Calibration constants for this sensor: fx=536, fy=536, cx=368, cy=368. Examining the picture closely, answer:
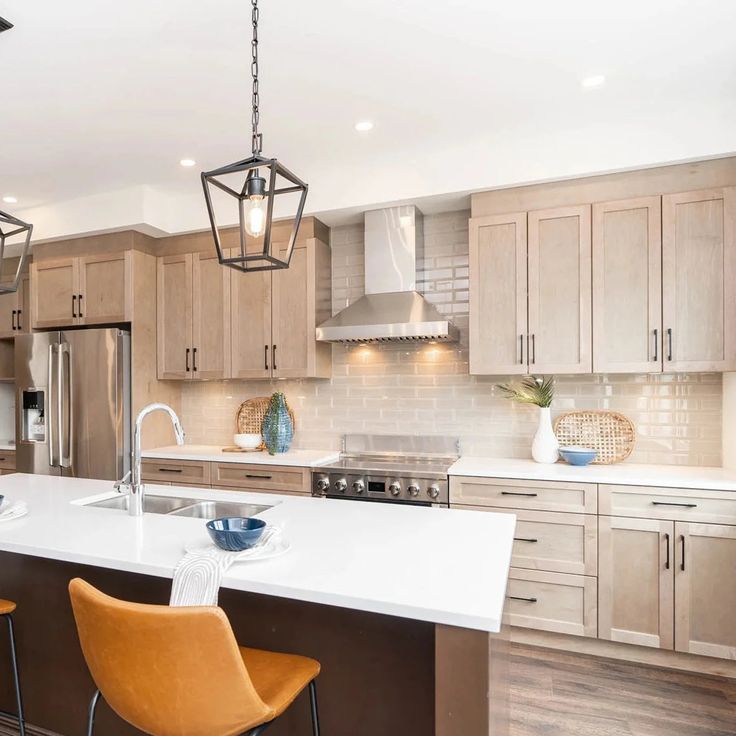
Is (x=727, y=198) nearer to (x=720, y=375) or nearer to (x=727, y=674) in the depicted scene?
(x=720, y=375)

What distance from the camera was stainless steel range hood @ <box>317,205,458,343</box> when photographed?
11.1ft

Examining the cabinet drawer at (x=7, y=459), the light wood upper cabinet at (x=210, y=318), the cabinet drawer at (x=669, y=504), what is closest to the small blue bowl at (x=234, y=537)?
the cabinet drawer at (x=669, y=504)

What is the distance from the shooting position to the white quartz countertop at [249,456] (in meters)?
3.40

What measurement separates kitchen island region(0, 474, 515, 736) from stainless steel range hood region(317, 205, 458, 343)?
147cm

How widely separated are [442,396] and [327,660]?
7.41 feet

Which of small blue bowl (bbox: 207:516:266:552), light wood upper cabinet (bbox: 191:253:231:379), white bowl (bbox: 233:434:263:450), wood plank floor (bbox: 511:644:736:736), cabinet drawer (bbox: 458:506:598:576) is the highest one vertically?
light wood upper cabinet (bbox: 191:253:231:379)

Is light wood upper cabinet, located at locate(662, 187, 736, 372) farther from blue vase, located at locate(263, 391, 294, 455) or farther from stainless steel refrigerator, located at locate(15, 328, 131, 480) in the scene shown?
stainless steel refrigerator, located at locate(15, 328, 131, 480)

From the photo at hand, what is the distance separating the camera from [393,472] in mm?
3127

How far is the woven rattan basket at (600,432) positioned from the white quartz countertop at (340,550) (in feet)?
5.32

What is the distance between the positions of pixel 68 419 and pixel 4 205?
70.7 inches

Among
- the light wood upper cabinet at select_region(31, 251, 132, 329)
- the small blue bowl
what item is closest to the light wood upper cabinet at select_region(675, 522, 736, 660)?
the small blue bowl

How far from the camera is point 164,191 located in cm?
394

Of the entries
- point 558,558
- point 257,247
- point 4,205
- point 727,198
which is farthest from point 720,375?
point 4,205

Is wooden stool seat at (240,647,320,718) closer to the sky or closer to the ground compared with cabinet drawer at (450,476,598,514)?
closer to the ground
